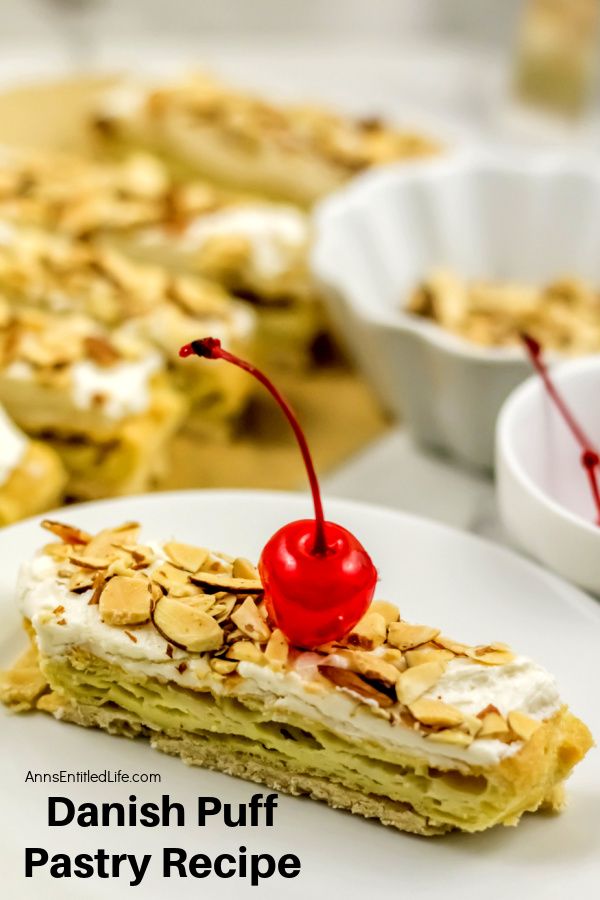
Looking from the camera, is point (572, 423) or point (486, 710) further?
point (572, 423)

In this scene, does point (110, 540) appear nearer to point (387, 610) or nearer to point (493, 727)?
point (387, 610)

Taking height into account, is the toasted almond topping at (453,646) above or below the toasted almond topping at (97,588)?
below

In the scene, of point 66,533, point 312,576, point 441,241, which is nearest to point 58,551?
point 66,533

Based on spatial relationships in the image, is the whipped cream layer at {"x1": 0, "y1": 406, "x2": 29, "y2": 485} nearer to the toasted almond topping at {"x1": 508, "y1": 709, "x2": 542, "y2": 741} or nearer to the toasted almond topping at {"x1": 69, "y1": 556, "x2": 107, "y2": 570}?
the toasted almond topping at {"x1": 69, "y1": 556, "x2": 107, "y2": 570}

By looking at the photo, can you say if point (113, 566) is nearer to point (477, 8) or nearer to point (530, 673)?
point (530, 673)

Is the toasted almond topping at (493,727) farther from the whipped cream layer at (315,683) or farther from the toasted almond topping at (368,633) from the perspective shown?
the toasted almond topping at (368,633)

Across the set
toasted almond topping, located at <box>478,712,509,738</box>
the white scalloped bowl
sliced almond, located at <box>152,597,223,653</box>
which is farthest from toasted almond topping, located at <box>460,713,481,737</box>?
the white scalloped bowl

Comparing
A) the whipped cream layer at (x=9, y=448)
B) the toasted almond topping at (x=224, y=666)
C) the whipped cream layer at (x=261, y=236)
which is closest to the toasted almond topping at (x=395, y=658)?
the toasted almond topping at (x=224, y=666)
